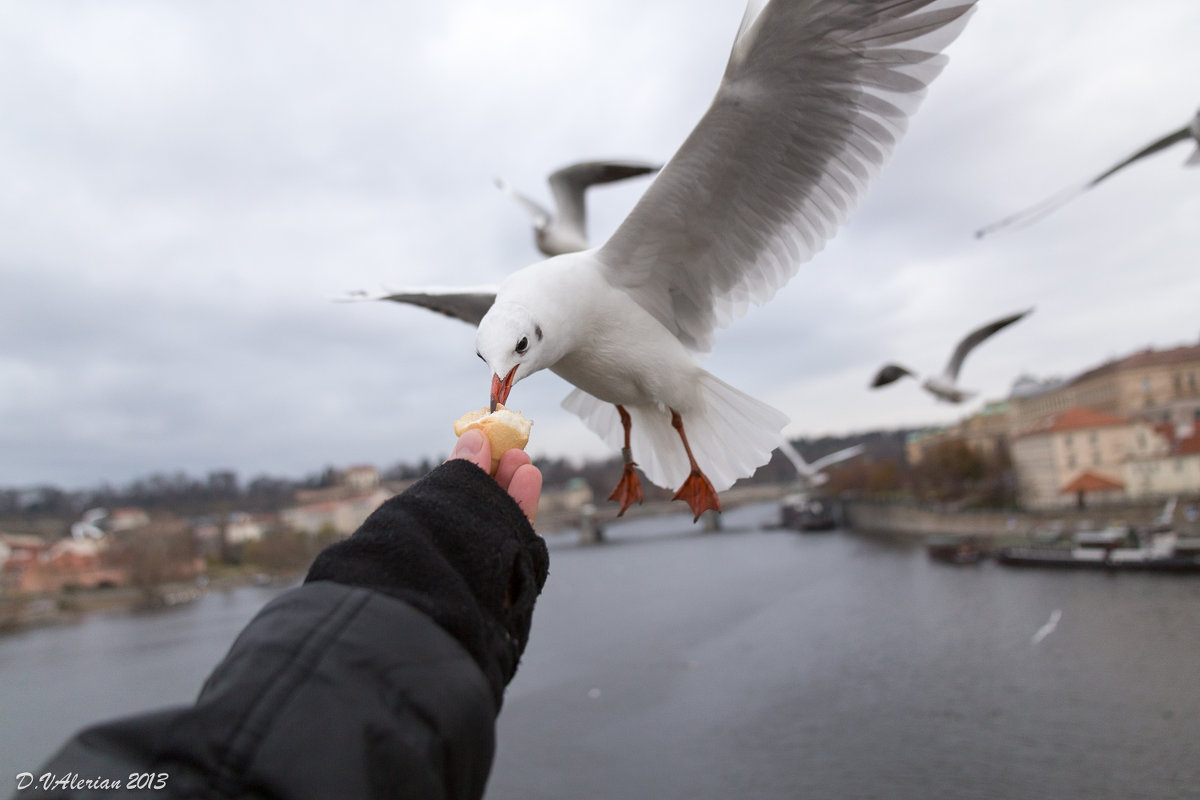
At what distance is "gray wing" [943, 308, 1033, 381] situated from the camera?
8162mm

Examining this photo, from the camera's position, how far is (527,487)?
0.80 meters

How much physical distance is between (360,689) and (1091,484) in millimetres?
32869

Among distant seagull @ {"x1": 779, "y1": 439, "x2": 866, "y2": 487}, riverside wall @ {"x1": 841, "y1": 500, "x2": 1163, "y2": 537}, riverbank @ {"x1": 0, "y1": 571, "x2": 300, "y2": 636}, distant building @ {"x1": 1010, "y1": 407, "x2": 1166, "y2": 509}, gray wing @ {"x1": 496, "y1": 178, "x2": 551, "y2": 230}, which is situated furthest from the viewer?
riverbank @ {"x1": 0, "y1": 571, "x2": 300, "y2": 636}

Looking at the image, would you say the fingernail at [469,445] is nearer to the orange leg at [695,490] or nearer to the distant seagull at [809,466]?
the orange leg at [695,490]

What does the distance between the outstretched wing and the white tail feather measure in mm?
226

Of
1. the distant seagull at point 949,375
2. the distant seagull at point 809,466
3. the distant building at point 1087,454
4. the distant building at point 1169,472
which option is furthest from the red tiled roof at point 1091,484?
the distant seagull at point 949,375

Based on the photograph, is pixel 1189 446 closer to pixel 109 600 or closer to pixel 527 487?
pixel 527 487

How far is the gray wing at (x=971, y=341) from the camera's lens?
8162 mm

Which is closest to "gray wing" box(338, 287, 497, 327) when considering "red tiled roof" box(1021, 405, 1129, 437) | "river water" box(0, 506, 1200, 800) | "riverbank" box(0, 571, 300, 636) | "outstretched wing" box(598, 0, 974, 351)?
"outstretched wing" box(598, 0, 974, 351)

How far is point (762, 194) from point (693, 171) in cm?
23

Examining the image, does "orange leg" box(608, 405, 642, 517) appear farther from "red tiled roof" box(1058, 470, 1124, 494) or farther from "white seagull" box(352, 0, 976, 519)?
"red tiled roof" box(1058, 470, 1124, 494)

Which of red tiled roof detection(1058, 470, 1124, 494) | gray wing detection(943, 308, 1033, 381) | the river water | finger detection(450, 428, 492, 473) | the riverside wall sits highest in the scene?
gray wing detection(943, 308, 1033, 381)

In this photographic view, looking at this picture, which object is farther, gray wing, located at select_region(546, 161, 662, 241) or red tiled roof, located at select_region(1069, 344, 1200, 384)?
red tiled roof, located at select_region(1069, 344, 1200, 384)

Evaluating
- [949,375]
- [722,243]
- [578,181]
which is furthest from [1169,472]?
[722,243]
